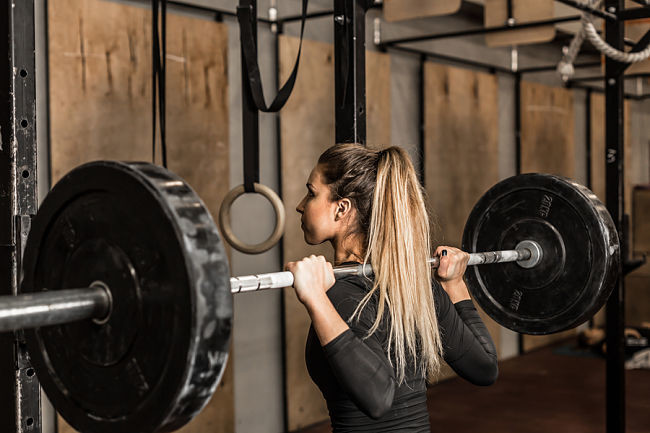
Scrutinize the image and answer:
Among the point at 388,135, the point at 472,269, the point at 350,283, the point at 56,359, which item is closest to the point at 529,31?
the point at 388,135

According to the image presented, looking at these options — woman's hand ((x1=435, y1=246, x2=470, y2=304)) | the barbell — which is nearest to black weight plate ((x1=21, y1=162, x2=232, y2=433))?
the barbell

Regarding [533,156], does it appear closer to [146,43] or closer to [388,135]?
[388,135]

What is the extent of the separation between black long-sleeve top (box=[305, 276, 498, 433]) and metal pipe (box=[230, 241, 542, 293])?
3 cm

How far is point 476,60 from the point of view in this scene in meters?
7.05

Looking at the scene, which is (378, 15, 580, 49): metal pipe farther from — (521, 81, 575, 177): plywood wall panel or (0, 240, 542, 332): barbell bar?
(0, 240, 542, 332): barbell bar

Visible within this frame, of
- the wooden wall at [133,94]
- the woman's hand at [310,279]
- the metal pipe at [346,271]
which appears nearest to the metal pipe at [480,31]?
the wooden wall at [133,94]

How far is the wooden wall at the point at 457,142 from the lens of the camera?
617 cm

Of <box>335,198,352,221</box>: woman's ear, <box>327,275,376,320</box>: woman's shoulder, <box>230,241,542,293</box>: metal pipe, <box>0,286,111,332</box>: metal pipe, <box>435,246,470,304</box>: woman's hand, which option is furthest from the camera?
<box>435,246,470,304</box>: woman's hand

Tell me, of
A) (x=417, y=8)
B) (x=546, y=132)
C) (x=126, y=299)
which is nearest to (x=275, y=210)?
Result: (x=126, y=299)

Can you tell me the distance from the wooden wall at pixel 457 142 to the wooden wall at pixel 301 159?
1.35m

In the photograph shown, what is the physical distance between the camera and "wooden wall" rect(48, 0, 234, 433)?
3574 millimetres

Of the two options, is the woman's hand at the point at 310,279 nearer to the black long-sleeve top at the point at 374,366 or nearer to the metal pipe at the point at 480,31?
the black long-sleeve top at the point at 374,366

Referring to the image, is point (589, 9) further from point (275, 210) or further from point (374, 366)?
point (374, 366)

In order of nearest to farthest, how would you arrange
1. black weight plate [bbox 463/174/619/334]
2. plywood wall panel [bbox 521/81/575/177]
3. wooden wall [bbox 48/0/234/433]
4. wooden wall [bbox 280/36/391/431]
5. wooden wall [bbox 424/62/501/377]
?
black weight plate [bbox 463/174/619/334] → wooden wall [bbox 48/0/234/433] → wooden wall [bbox 280/36/391/431] → wooden wall [bbox 424/62/501/377] → plywood wall panel [bbox 521/81/575/177]
